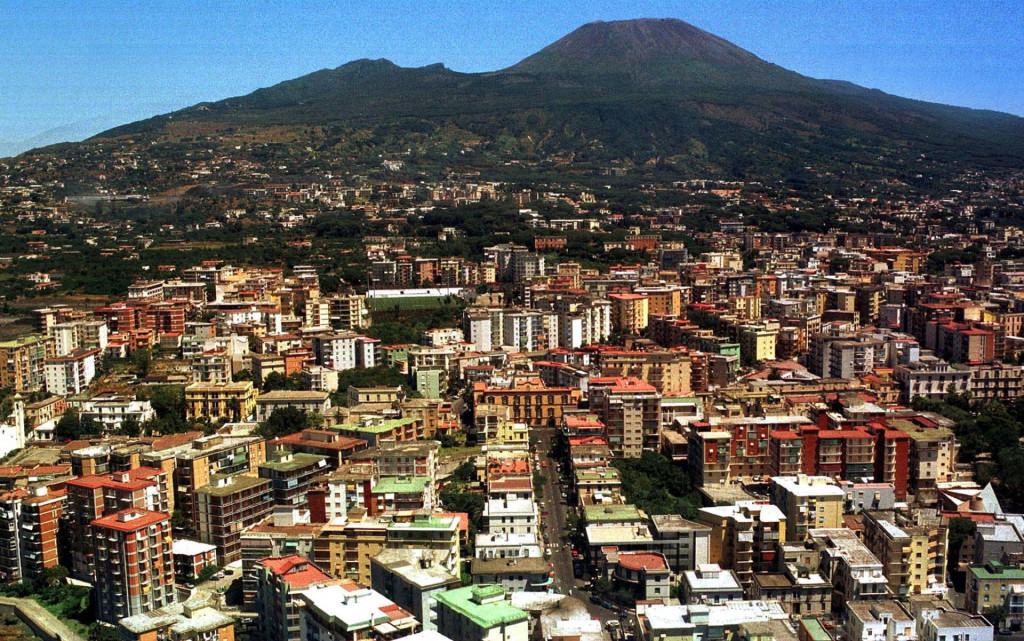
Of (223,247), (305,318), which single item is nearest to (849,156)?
(223,247)

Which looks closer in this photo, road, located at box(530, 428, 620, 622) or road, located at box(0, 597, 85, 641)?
road, located at box(0, 597, 85, 641)

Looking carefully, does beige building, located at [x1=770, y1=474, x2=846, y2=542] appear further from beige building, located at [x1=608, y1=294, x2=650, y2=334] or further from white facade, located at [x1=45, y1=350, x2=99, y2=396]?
white facade, located at [x1=45, y1=350, x2=99, y2=396]

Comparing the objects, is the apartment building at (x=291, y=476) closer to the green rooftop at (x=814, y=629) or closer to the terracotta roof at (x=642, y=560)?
the terracotta roof at (x=642, y=560)

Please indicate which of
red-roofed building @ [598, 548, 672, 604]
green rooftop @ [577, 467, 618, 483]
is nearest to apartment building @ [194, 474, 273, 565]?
green rooftop @ [577, 467, 618, 483]

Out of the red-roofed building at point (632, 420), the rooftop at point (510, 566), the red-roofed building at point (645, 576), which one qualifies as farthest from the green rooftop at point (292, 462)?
the red-roofed building at point (632, 420)

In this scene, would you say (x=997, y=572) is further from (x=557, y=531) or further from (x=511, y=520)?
(x=511, y=520)

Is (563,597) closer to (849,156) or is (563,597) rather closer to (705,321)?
(705,321)
